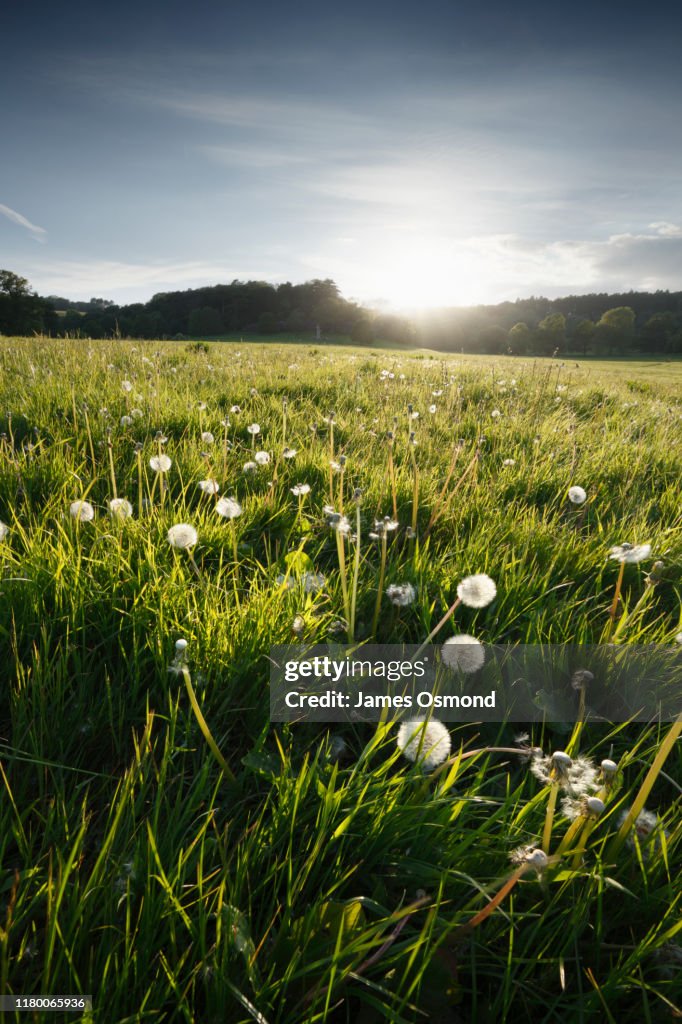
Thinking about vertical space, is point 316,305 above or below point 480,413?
above

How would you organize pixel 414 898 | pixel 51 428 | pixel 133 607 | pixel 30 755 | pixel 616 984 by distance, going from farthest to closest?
pixel 51 428, pixel 133 607, pixel 30 755, pixel 414 898, pixel 616 984

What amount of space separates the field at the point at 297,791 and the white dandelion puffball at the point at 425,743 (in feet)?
0.15

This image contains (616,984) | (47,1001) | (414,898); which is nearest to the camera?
(47,1001)

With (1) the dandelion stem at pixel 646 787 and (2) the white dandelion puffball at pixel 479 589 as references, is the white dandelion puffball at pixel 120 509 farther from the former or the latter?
(1) the dandelion stem at pixel 646 787

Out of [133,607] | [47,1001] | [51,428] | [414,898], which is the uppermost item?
[51,428]

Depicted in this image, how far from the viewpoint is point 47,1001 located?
82 cm

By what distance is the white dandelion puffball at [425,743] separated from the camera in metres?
1.32

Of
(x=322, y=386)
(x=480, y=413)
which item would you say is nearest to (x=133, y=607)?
(x=480, y=413)

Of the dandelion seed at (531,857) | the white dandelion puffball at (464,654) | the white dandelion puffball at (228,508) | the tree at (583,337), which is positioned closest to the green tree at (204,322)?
the tree at (583,337)

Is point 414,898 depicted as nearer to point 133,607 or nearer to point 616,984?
point 616,984

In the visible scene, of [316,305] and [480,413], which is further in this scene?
[316,305]

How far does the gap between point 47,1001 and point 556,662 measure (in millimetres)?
1644

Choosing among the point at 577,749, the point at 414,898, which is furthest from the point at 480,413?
the point at 414,898

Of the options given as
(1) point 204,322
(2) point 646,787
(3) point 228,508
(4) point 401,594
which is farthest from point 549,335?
(2) point 646,787
